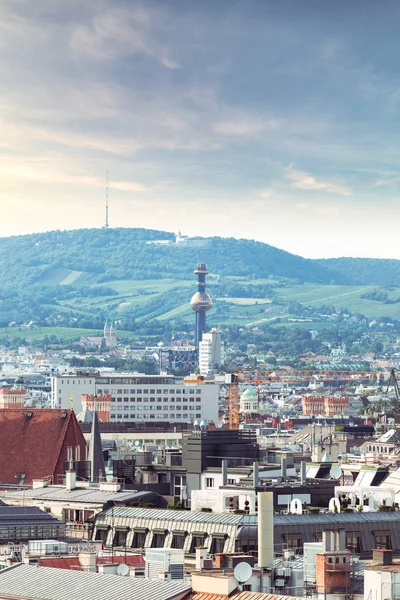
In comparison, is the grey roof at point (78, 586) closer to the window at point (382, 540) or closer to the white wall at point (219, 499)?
the window at point (382, 540)

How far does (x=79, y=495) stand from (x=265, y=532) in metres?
20.8

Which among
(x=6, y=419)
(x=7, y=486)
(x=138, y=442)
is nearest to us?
(x=7, y=486)

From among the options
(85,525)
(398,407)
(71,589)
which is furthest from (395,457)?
(71,589)

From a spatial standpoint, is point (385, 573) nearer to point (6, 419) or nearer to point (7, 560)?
point (7, 560)

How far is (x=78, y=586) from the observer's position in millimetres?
31344

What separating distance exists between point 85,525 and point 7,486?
2199 cm

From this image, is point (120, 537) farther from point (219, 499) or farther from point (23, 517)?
point (219, 499)

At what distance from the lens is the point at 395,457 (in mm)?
90000

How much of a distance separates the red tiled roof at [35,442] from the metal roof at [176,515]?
25.8 m

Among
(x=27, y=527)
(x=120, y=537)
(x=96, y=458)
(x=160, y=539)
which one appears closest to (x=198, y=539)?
(x=160, y=539)

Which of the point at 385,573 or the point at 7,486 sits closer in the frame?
the point at 385,573

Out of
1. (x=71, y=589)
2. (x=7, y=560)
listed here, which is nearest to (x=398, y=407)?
(x=7, y=560)

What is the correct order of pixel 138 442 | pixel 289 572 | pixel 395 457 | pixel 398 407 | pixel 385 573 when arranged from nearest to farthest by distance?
pixel 385 573, pixel 289 572, pixel 395 457, pixel 398 407, pixel 138 442

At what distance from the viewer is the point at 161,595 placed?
97.4 feet
